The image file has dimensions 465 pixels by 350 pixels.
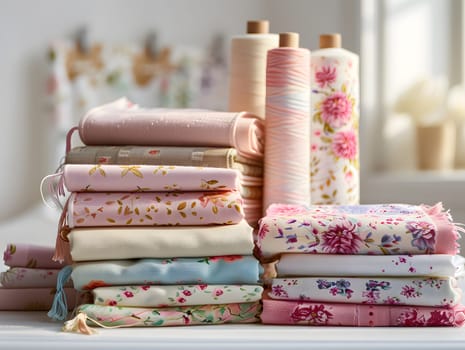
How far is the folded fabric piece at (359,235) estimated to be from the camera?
3.06ft

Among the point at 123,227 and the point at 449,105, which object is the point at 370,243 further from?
the point at 449,105

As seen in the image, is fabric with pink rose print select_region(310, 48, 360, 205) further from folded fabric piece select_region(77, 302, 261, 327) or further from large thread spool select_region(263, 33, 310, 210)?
folded fabric piece select_region(77, 302, 261, 327)

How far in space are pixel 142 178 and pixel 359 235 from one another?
0.88 feet

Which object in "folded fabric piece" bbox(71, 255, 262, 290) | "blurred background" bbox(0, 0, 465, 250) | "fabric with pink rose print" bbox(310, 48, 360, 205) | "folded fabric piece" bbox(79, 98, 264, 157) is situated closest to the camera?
"folded fabric piece" bbox(71, 255, 262, 290)

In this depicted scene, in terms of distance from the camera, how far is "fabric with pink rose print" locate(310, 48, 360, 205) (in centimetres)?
122

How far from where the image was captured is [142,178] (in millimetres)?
957

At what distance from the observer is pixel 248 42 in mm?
1246

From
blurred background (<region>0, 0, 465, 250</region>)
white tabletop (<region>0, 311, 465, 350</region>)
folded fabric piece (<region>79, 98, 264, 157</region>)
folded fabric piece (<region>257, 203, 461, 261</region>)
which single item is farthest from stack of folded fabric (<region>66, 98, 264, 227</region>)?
blurred background (<region>0, 0, 465, 250</region>)

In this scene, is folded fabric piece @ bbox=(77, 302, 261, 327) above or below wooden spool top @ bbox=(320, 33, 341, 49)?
below

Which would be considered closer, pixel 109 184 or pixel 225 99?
pixel 109 184

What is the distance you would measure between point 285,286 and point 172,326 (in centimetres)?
14

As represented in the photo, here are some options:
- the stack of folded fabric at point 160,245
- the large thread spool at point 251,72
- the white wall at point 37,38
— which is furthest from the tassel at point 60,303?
the white wall at point 37,38

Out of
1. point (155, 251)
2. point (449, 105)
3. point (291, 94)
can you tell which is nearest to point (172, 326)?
point (155, 251)

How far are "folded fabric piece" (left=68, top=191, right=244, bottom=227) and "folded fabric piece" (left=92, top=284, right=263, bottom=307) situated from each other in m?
0.08
